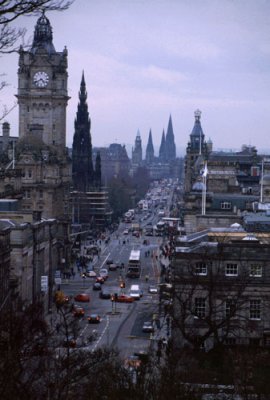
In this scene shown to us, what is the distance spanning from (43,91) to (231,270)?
55099 mm

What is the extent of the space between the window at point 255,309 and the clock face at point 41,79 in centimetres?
5657

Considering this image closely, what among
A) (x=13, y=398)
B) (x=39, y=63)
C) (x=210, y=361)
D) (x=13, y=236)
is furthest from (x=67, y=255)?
(x=13, y=398)

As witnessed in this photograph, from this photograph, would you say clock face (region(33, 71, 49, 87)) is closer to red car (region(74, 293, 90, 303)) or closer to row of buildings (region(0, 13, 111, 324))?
row of buildings (region(0, 13, 111, 324))

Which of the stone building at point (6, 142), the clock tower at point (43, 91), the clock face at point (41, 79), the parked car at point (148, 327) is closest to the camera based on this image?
the parked car at point (148, 327)

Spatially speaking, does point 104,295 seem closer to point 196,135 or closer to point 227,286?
point 227,286

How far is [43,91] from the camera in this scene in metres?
94.6

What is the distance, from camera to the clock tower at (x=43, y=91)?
93.9 metres

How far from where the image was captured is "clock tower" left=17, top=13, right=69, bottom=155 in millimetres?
93938

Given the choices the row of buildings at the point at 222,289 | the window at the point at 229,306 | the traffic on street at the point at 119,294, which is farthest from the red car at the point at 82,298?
the window at the point at 229,306

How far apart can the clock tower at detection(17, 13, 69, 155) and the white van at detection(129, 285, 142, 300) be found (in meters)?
30.1

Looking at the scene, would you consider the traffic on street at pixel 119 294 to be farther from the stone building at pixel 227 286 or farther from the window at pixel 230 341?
→ the window at pixel 230 341

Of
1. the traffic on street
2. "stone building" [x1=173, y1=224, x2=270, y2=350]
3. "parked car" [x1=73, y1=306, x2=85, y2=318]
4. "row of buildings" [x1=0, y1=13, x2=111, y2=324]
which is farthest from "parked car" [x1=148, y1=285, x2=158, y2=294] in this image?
"stone building" [x1=173, y1=224, x2=270, y2=350]

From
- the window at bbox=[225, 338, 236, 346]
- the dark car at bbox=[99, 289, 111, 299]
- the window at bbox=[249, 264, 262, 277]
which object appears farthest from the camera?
the dark car at bbox=[99, 289, 111, 299]

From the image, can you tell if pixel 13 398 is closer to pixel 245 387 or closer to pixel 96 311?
pixel 245 387
